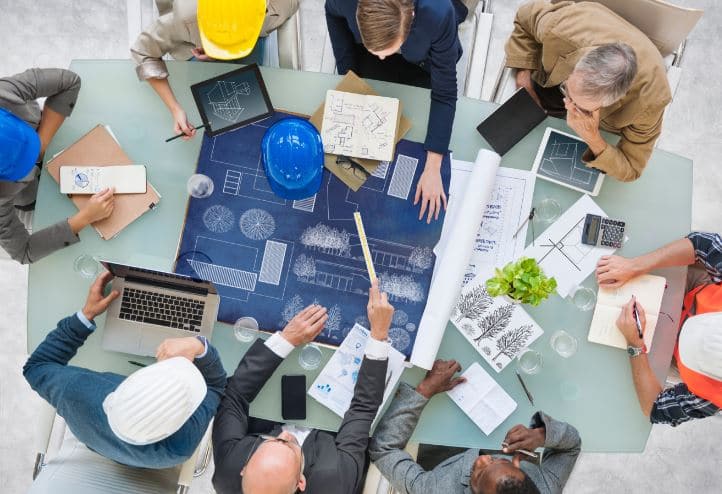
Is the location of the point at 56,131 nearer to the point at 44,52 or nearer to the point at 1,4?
the point at 44,52

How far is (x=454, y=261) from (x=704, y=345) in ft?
2.69

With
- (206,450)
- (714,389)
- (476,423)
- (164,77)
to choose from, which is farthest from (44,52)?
(714,389)

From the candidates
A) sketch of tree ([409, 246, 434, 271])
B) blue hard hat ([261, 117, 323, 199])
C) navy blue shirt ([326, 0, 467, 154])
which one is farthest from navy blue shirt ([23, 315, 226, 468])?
navy blue shirt ([326, 0, 467, 154])

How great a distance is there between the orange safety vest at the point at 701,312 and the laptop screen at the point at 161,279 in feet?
5.42

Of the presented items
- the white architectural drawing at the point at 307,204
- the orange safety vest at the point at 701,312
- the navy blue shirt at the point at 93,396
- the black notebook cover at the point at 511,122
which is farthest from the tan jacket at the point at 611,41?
the navy blue shirt at the point at 93,396

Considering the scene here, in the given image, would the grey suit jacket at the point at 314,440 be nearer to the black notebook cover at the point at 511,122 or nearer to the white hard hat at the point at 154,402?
the white hard hat at the point at 154,402

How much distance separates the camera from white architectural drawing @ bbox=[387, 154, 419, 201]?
2.13 m

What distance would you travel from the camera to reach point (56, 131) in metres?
2.17

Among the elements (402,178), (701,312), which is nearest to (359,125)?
(402,178)

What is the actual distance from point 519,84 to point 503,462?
1.38 meters

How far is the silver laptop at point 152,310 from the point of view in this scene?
203 centimetres

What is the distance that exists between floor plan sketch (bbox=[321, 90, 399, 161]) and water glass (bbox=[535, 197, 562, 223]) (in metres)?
0.57

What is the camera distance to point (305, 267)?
2.11 metres

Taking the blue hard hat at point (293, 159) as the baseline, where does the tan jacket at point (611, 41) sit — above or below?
above
